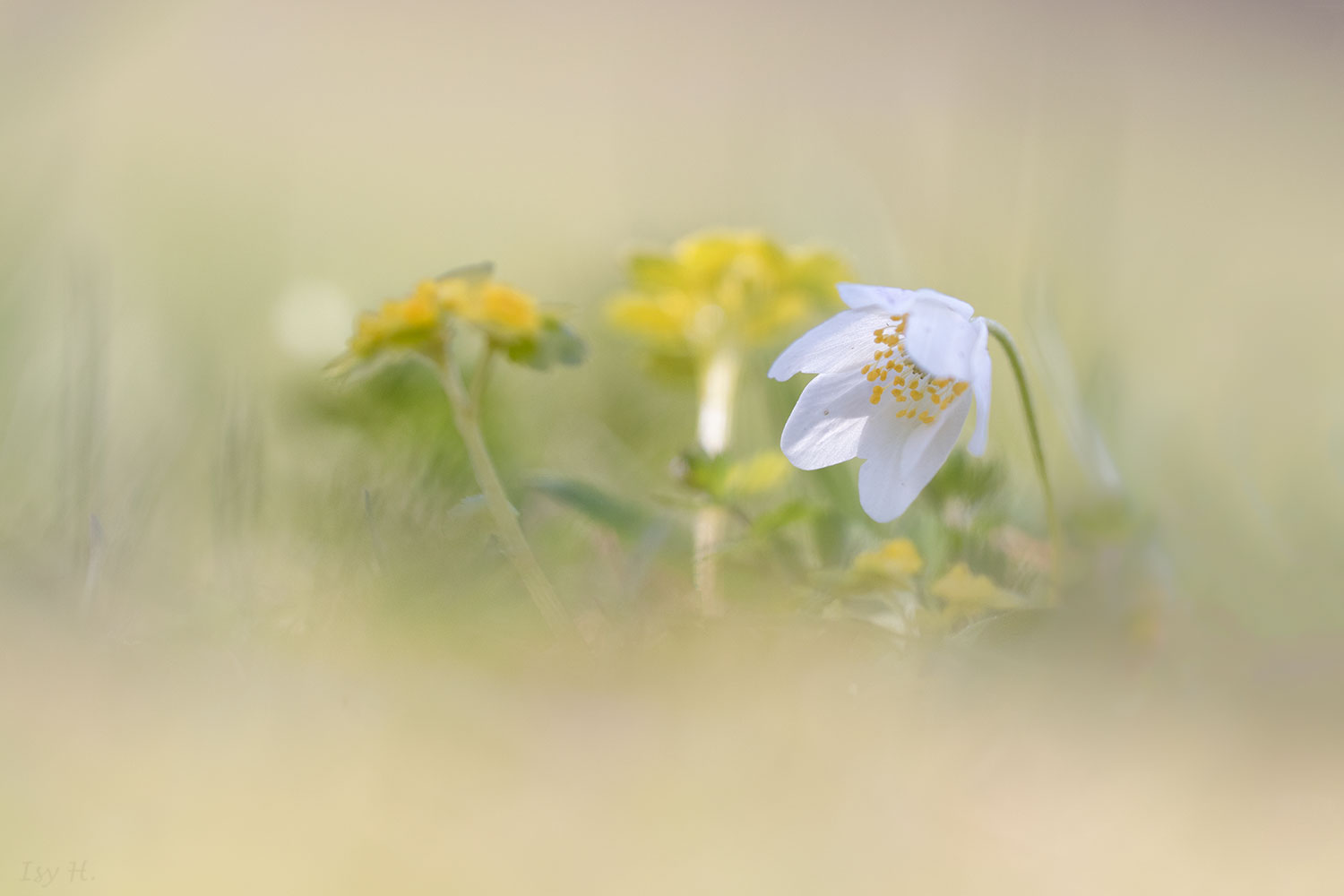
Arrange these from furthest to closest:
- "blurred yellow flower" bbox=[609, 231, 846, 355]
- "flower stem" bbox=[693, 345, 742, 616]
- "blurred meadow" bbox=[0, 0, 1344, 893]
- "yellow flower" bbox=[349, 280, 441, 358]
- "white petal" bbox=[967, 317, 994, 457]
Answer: "blurred yellow flower" bbox=[609, 231, 846, 355]
"flower stem" bbox=[693, 345, 742, 616]
"yellow flower" bbox=[349, 280, 441, 358]
"white petal" bbox=[967, 317, 994, 457]
"blurred meadow" bbox=[0, 0, 1344, 893]

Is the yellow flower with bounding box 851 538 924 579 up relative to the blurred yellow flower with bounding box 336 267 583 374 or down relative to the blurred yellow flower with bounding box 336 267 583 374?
down

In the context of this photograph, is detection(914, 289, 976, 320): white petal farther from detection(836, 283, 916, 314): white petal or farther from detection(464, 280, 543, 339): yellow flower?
detection(464, 280, 543, 339): yellow flower

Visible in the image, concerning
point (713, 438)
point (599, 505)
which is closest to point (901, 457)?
point (599, 505)

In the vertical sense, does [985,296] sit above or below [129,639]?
above

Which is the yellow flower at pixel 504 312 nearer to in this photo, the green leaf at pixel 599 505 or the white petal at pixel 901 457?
the green leaf at pixel 599 505

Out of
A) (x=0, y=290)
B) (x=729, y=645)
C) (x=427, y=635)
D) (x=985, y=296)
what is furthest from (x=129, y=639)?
(x=985, y=296)

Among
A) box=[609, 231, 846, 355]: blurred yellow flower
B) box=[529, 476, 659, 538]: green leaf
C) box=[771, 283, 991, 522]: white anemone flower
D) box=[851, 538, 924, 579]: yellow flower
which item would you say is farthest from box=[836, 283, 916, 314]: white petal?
box=[609, 231, 846, 355]: blurred yellow flower

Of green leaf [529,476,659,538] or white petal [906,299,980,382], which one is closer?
white petal [906,299,980,382]

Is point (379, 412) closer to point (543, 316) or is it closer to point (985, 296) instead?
point (543, 316)
